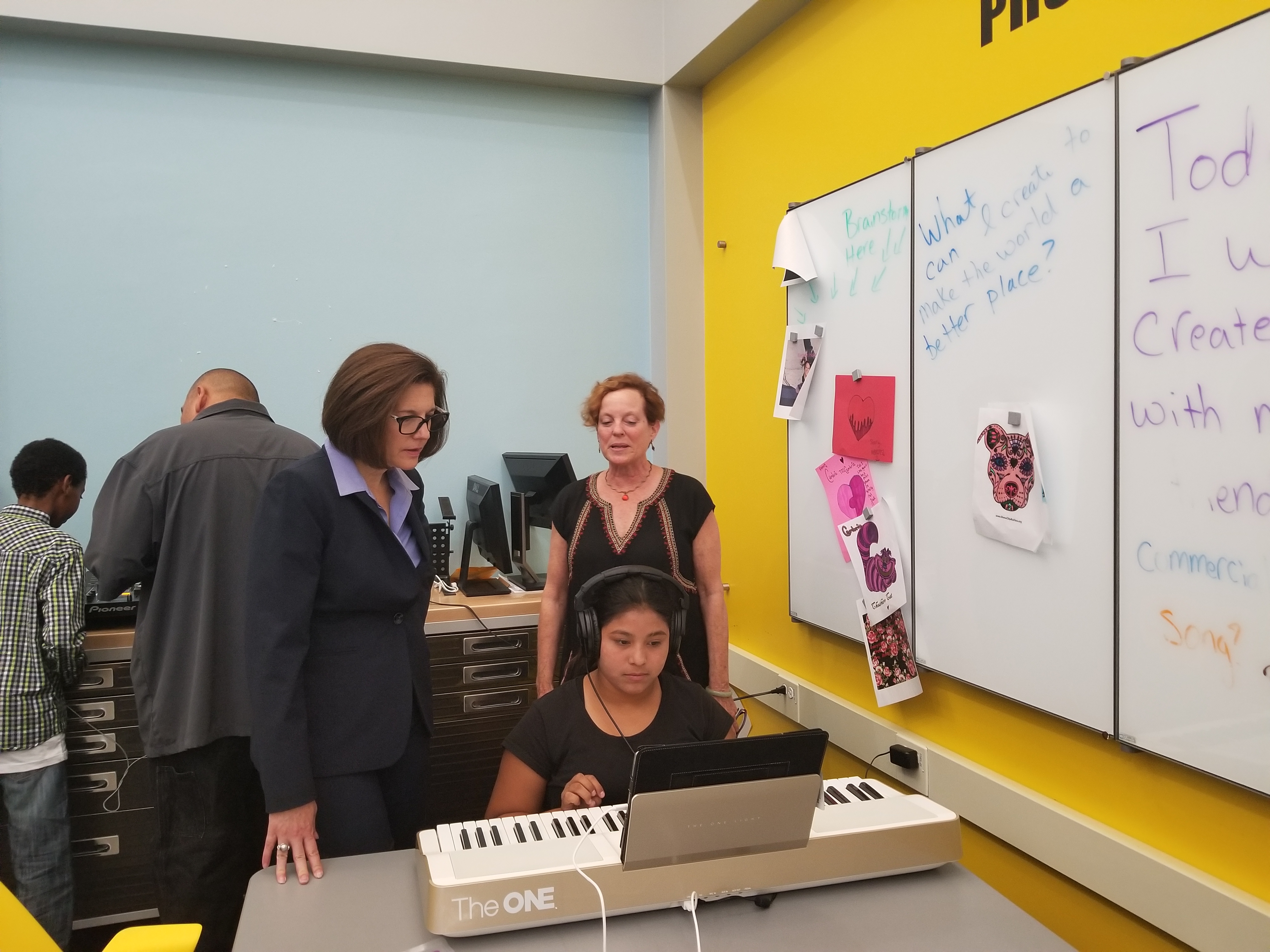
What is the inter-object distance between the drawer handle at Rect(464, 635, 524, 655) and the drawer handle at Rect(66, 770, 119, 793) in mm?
1063

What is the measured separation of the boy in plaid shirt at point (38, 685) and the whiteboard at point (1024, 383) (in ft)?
7.15

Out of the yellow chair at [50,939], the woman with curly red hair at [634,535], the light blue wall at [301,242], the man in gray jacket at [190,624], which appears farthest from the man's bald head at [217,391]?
the yellow chair at [50,939]

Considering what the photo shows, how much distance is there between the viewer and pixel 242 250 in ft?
10.0

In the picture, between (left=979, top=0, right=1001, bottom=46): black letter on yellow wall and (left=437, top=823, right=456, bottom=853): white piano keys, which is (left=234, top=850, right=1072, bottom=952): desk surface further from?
(left=979, top=0, right=1001, bottom=46): black letter on yellow wall

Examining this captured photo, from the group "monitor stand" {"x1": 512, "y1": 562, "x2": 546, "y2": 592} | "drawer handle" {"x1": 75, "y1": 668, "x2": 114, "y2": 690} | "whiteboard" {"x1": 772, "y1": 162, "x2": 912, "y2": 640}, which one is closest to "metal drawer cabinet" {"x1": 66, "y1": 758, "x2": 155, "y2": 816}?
"drawer handle" {"x1": 75, "y1": 668, "x2": 114, "y2": 690}

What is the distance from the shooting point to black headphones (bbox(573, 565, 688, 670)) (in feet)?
5.85

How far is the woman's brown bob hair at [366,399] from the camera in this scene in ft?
5.14

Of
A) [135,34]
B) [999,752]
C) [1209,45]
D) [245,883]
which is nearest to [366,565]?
[245,883]

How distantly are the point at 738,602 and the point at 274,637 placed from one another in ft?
5.88

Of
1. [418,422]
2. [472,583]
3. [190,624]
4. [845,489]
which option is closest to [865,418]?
[845,489]

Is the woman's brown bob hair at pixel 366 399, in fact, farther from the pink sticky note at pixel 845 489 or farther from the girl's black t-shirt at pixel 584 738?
the pink sticky note at pixel 845 489

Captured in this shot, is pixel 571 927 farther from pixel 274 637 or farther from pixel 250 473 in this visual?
pixel 250 473

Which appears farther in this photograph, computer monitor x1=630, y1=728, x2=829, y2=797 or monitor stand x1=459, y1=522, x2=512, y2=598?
monitor stand x1=459, y1=522, x2=512, y2=598

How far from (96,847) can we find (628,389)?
204 centimetres
